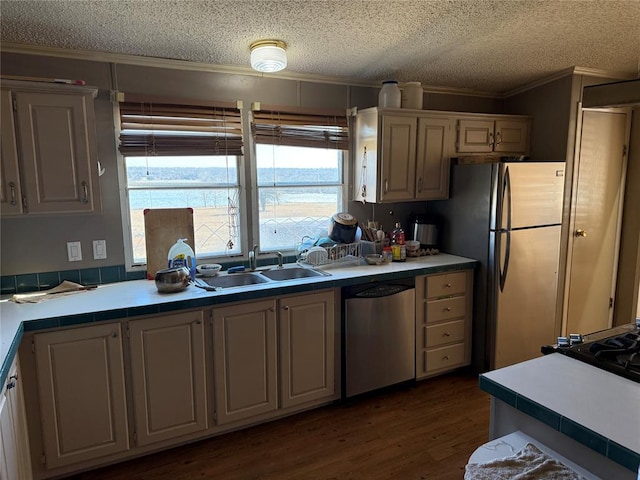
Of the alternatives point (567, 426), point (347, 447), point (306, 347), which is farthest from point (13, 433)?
point (567, 426)

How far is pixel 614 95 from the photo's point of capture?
118 cm

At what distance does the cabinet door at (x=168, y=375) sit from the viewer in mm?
2336

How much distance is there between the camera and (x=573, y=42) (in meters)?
2.94

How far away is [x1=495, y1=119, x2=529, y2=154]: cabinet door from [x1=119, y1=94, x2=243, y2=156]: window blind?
220 centimetres

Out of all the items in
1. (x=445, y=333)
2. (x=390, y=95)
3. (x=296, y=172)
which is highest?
(x=390, y=95)

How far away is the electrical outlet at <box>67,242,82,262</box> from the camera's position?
2656 millimetres

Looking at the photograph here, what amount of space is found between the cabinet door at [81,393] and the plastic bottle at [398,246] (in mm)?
1986

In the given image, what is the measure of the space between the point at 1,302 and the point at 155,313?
0.84 m

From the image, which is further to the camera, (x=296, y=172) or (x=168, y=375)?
(x=296, y=172)

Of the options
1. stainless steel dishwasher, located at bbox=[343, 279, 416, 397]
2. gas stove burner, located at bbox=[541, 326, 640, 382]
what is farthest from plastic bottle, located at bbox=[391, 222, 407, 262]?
gas stove burner, located at bbox=[541, 326, 640, 382]

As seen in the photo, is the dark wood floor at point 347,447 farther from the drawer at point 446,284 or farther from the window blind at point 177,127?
the window blind at point 177,127

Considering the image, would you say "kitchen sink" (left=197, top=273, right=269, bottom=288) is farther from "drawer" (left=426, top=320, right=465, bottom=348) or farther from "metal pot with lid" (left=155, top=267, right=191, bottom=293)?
"drawer" (left=426, top=320, right=465, bottom=348)

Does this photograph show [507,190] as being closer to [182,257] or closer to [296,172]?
[296,172]

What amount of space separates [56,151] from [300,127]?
1.61 m
